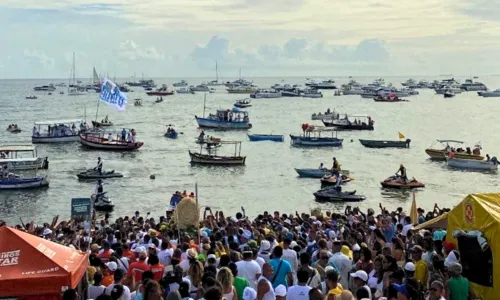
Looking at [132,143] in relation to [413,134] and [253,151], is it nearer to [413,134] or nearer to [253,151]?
[253,151]

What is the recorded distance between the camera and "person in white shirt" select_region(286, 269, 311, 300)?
8.79 metres

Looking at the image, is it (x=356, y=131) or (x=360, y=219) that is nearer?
(x=360, y=219)

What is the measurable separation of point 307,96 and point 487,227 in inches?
6636

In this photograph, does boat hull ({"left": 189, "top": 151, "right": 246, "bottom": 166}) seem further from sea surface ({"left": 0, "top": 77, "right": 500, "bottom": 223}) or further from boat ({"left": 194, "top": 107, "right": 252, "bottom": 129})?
boat ({"left": 194, "top": 107, "right": 252, "bottom": 129})

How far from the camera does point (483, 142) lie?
7631cm

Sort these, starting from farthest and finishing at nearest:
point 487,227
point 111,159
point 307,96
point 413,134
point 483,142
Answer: point 307,96, point 413,134, point 483,142, point 111,159, point 487,227

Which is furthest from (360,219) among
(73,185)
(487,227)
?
(73,185)

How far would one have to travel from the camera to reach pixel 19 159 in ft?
144

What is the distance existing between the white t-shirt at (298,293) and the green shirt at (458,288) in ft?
7.37

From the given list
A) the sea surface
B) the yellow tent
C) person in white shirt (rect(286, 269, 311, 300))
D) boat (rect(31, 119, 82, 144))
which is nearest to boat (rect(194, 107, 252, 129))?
the sea surface

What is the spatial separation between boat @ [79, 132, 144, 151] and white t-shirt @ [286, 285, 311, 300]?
54766 mm

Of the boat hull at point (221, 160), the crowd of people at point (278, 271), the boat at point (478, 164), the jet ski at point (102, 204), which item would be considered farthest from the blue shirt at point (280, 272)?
the boat at point (478, 164)

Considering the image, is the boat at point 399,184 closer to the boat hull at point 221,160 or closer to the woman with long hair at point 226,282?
the boat hull at point 221,160

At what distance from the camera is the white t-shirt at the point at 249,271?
10070mm
